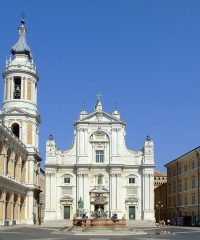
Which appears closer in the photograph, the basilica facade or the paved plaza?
the paved plaza

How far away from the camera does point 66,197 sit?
298ft

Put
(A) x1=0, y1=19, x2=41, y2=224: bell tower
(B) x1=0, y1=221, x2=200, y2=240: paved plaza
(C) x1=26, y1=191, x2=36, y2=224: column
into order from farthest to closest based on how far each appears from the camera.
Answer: (A) x1=0, y1=19, x2=41, y2=224: bell tower, (C) x1=26, y1=191, x2=36, y2=224: column, (B) x1=0, y1=221, x2=200, y2=240: paved plaza

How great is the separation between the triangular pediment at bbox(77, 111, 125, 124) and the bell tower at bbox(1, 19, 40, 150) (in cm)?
942

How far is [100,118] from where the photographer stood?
93.4 metres

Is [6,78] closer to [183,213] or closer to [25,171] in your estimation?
[25,171]

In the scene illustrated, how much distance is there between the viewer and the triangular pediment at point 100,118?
305ft

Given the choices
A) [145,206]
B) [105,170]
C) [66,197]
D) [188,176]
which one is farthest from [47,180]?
[188,176]

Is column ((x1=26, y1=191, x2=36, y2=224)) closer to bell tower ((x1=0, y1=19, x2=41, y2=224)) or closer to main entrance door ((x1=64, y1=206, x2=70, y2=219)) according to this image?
bell tower ((x1=0, y1=19, x2=41, y2=224))

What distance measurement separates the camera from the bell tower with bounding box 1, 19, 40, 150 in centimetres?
8575

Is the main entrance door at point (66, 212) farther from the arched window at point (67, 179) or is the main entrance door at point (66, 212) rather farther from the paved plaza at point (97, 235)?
the paved plaza at point (97, 235)

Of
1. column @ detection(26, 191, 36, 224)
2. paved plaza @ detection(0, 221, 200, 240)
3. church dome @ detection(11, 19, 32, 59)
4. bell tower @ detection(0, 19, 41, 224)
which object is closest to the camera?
paved plaza @ detection(0, 221, 200, 240)

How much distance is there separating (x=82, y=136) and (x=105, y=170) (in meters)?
7.30

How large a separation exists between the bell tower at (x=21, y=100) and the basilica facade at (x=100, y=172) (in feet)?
22.3

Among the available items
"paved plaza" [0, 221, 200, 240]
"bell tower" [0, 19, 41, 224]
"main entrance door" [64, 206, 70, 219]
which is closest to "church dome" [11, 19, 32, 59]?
"bell tower" [0, 19, 41, 224]
